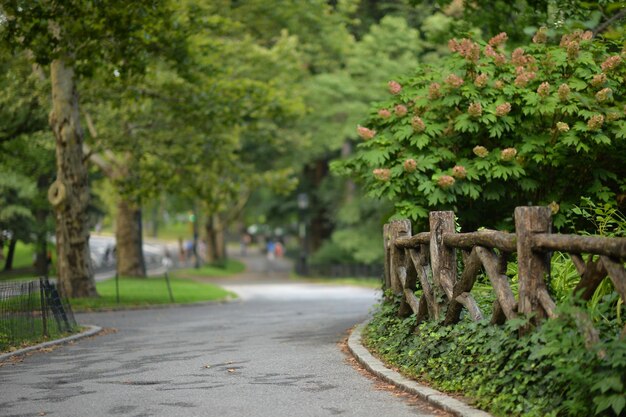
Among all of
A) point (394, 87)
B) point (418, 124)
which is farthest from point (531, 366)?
point (394, 87)

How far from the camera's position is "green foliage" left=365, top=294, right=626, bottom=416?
6.87 meters

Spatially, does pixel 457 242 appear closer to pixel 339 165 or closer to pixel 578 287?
pixel 578 287

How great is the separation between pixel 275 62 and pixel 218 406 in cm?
3007

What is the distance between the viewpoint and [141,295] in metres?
31.5

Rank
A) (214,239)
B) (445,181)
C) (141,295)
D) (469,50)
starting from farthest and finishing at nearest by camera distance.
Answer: (214,239) < (141,295) < (469,50) < (445,181)

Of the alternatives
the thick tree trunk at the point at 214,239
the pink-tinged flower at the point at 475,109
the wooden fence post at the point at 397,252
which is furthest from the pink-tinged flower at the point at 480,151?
the thick tree trunk at the point at 214,239

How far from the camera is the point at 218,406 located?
9266 millimetres

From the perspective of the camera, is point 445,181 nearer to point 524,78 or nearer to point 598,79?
point 524,78

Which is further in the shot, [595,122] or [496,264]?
[595,122]

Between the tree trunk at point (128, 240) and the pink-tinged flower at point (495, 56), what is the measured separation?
28.0 m

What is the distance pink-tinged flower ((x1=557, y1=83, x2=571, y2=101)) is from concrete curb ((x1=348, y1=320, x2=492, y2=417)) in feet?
15.1

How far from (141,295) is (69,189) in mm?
6335

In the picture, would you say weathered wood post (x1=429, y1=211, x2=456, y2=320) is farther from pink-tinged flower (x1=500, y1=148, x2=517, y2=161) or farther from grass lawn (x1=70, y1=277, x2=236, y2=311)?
grass lawn (x1=70, y1=277, x2=236, y2=311)

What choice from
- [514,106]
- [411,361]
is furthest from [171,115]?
[411,361]
